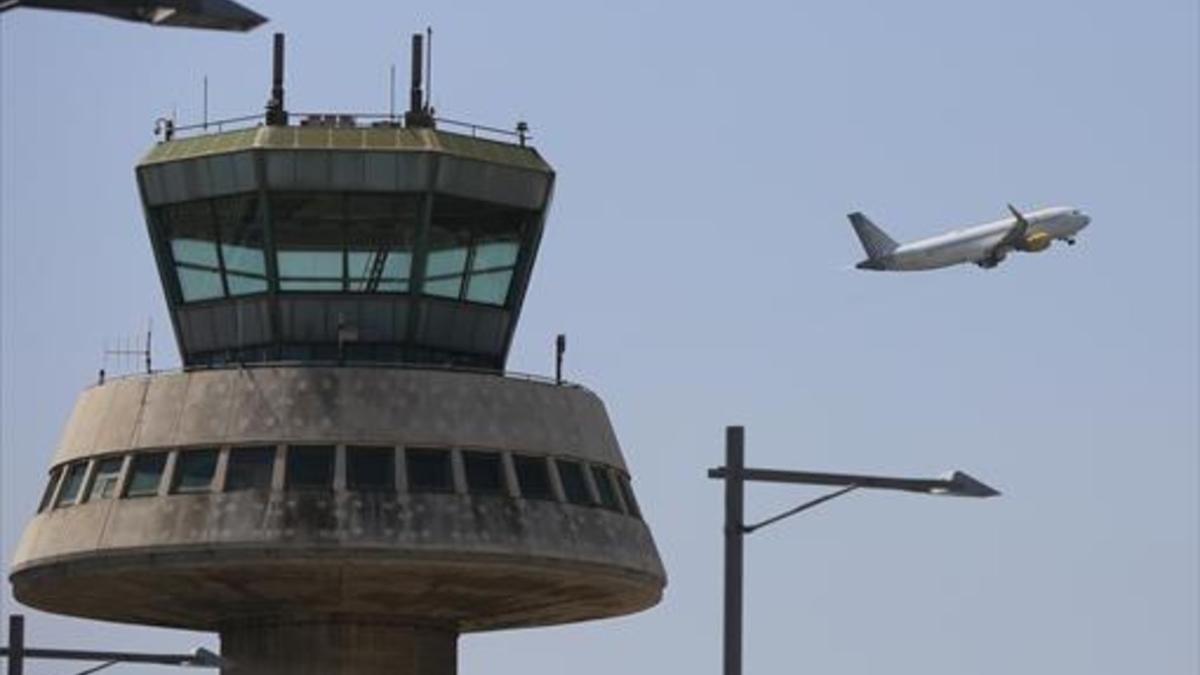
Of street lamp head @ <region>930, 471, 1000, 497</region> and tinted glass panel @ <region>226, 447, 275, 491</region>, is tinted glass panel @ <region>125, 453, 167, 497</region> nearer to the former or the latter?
tinted glass panel @ <region>226, 447, 275, 491</region>

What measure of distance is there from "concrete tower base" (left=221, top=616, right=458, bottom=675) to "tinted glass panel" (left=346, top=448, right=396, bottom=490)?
5164mm

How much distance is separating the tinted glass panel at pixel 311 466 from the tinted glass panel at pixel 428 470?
1799mm

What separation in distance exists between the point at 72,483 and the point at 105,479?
1637mm

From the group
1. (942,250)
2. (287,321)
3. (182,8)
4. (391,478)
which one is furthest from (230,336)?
(942,250)

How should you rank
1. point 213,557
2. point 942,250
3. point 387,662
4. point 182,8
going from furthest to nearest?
point 942,250 → point 387,662 → point 213,557 → point 182,8

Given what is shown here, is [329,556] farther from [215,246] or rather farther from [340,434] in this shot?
[215,246]

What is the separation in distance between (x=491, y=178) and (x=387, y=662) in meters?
11.7

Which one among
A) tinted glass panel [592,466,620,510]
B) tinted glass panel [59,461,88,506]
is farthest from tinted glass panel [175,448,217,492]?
tinted glass panel [592,466,620,510]

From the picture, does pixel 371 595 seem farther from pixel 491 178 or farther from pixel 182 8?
pixel 182 8

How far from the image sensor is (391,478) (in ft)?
252

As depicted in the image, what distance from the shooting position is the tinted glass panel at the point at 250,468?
251ft

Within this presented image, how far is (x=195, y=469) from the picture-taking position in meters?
77.2

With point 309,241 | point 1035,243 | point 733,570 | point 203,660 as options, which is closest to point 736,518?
point 733,570

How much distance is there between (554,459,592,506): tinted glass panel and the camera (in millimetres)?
79500
